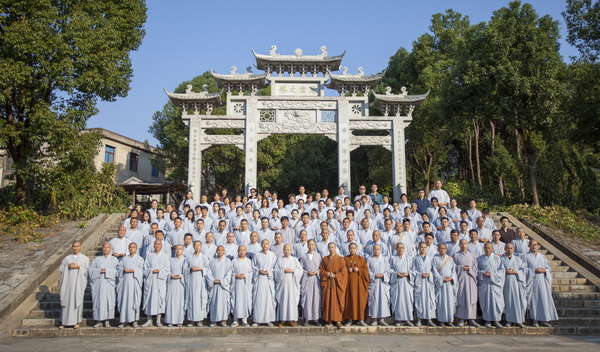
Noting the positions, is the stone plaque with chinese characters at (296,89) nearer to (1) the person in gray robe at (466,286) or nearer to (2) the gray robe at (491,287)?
(1) the person in gray robe at (466,286)

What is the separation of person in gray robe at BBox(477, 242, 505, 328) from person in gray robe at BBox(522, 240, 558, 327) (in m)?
0.48

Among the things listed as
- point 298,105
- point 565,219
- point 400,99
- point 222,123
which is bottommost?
point 565,219

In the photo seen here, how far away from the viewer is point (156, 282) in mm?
7438

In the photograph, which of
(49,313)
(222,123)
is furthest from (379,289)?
(222,123)

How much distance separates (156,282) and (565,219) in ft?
34.9

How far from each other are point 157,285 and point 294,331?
7.71 ft

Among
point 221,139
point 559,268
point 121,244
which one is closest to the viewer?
point 121,244

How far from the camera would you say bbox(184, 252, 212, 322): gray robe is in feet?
24.1

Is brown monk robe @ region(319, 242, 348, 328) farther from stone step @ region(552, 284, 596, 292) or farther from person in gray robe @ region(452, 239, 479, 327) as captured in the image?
stone step @ region(552, 284, 596, 292)

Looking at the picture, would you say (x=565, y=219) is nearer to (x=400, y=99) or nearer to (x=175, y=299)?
(x=400, y=99)

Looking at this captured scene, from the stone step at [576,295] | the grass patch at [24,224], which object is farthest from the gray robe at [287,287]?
the grass patch at [24,224]

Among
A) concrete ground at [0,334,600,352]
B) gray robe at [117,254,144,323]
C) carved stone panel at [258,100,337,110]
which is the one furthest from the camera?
carved stone panel at [258,100,337,110]

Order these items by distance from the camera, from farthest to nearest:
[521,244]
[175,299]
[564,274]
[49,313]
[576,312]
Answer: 1. [564,274]
2. [521,244]
3. [576,312]
4. [49,313]
5. [175,299]

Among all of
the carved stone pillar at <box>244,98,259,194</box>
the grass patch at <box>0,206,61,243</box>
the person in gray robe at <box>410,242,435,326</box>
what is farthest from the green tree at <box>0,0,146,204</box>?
the person in gray robe at <box>410,242,435,326</box>
